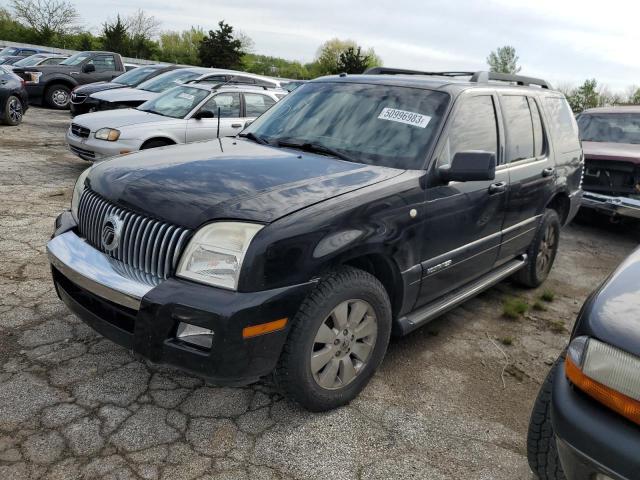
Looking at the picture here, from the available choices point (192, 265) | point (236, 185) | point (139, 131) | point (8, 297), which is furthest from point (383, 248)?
point (139, 131)

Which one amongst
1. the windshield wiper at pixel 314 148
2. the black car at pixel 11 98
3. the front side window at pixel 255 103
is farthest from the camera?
the black car at pixel 11 98

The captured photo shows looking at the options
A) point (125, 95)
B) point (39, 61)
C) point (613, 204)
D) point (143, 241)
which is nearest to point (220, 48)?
point (39, 61)

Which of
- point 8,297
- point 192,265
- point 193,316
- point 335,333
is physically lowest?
point 8,297

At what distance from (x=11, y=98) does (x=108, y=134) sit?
5594mm

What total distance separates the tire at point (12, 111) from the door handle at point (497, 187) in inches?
431

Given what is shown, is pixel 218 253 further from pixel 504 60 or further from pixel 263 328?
pixel 504 60

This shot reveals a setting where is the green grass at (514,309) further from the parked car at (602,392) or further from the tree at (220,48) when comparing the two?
the tree at (220,48)

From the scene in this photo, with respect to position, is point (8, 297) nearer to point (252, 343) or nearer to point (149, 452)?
point (149, 452)

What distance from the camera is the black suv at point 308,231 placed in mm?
2334

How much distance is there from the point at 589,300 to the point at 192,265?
1662 millimetres

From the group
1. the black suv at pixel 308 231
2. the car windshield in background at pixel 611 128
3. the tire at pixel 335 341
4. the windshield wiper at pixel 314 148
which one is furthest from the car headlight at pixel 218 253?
the car windshield in background at pixel 611 128

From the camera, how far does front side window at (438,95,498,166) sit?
3.33 metres

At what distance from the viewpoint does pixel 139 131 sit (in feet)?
23.6

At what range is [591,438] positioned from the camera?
1729 mm
